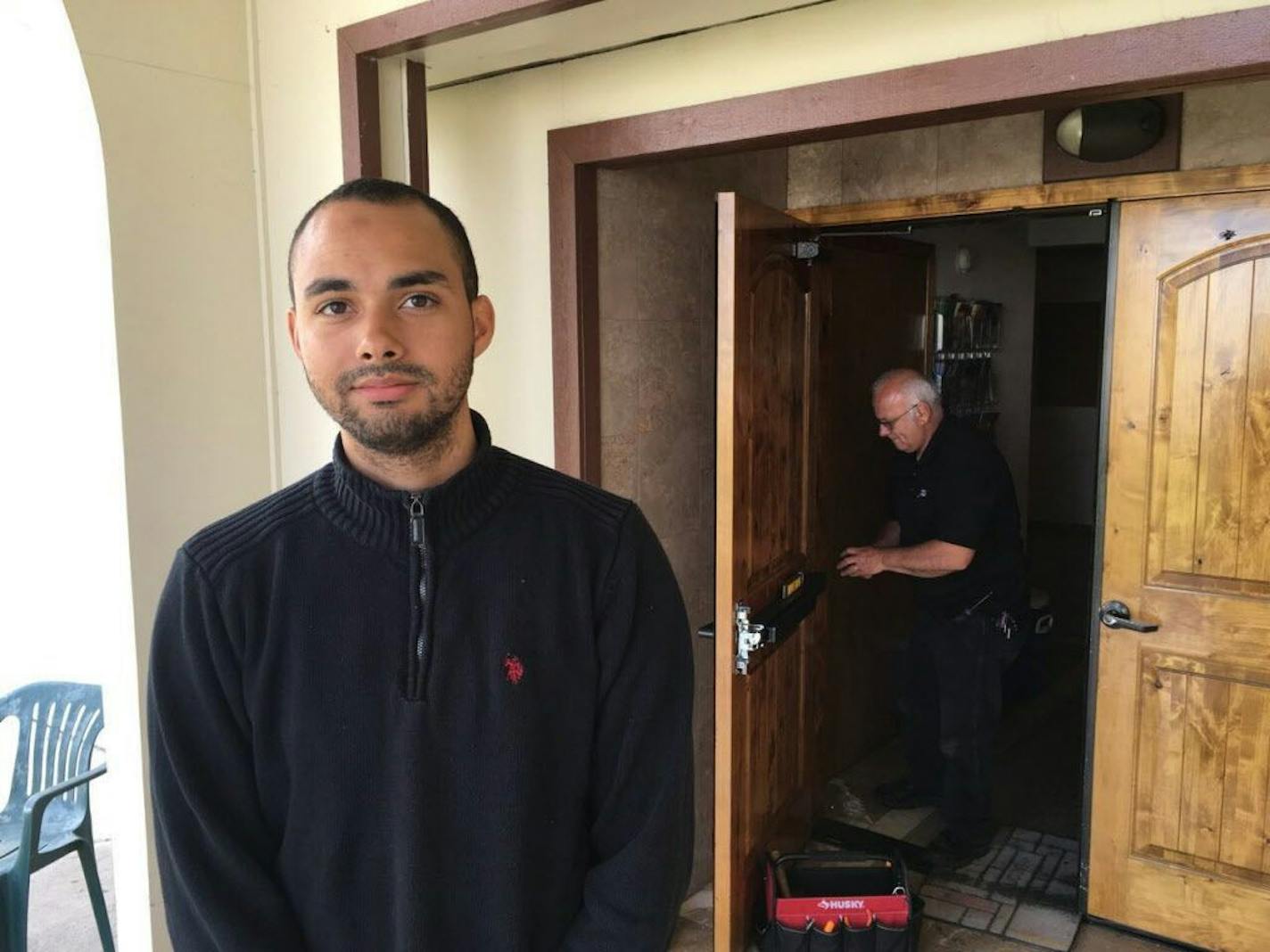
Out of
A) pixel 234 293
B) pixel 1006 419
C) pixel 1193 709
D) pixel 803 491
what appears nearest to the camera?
pixel 234 293

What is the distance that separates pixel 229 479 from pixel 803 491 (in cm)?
173

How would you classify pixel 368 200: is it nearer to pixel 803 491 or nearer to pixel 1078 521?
pixel 803 491

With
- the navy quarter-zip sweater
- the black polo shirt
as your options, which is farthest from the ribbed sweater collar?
the black polo shirt

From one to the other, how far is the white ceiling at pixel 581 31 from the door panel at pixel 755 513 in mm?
422

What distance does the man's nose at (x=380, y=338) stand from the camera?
3.57ft

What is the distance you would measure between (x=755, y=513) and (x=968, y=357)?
2812 mm

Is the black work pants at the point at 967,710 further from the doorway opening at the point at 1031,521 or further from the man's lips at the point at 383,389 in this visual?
the man's lips at the point at 383,389

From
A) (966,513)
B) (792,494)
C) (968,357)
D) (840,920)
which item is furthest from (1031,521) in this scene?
(840,920)

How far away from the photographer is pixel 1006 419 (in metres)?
5.75

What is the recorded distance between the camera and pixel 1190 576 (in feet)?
8.75

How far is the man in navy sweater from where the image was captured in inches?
43.5

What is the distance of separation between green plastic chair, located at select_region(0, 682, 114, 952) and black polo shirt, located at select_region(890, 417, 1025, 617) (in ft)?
9.57

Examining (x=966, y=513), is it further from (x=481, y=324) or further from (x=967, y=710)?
(x=481, y=324)

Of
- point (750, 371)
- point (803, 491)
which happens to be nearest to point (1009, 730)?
point (803, 491)
